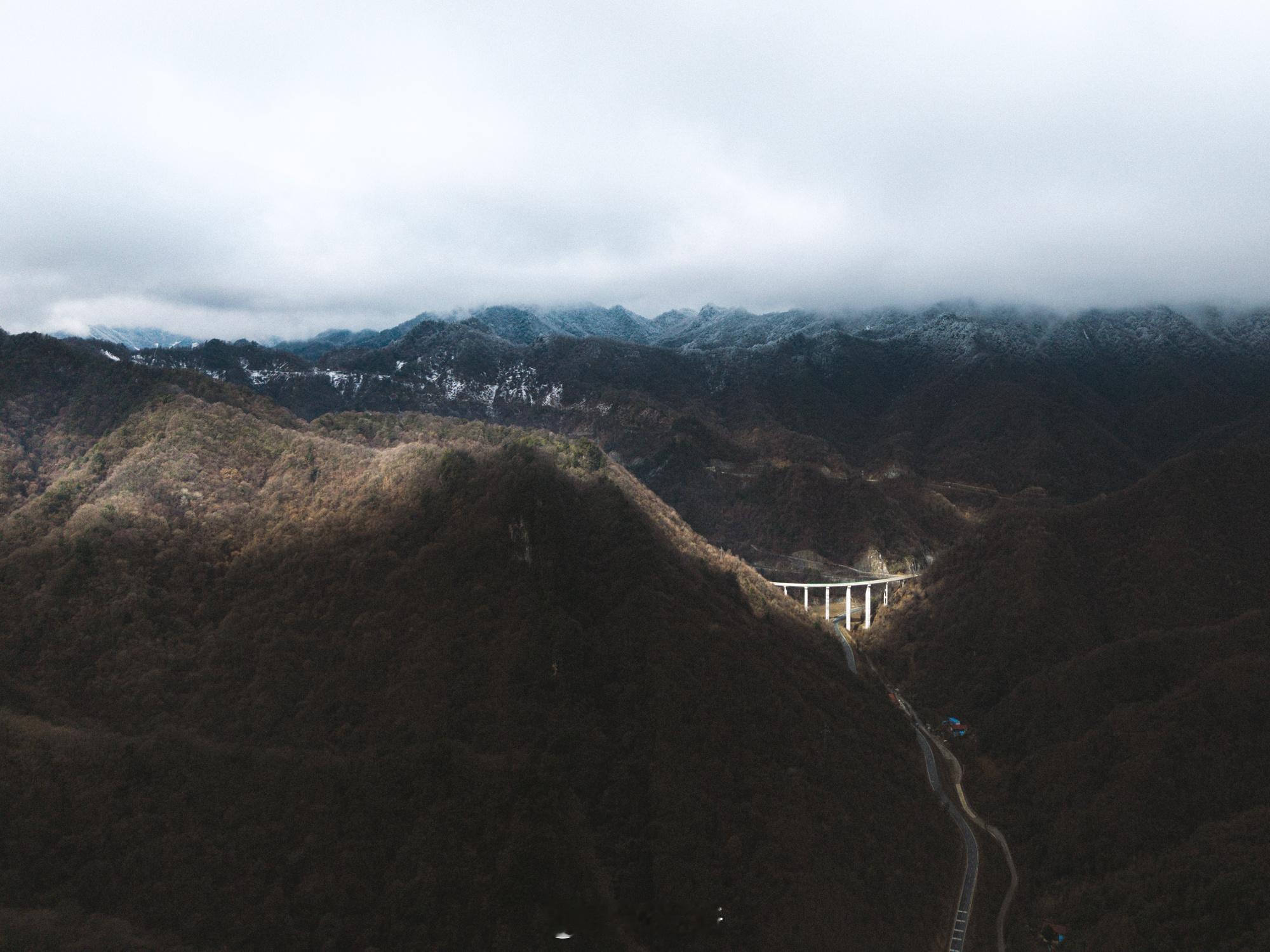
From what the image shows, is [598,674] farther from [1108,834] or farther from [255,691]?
[1108,834]

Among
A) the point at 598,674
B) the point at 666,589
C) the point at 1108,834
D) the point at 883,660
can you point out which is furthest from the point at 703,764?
the point at 883,660

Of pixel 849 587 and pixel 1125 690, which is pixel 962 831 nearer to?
pixel 1125 690

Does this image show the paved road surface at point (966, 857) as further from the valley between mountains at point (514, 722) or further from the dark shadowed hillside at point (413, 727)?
the dark shadowed hillside at point (413, 727)

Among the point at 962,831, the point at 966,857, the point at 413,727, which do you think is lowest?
the point at 966,857

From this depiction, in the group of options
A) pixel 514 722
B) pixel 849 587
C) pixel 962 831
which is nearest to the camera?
pixel 514 722

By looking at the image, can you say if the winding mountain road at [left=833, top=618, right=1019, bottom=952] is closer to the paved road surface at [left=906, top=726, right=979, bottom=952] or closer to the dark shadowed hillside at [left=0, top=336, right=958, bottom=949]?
the paved road surface at [left=906, top=726, right=979, bottom=952]

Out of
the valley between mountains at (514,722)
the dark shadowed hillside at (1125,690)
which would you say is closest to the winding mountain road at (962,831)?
the valley between mountains at (514,722)

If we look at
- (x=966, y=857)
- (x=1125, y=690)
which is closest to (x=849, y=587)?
(x=1125, y=690)

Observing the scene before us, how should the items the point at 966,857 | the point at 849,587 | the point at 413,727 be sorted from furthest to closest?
the point at 849,587, the point at 966,857, the point at 413,727
